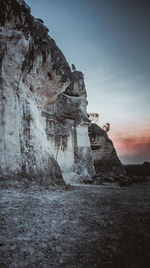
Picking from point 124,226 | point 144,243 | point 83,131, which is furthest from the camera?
point 83,131

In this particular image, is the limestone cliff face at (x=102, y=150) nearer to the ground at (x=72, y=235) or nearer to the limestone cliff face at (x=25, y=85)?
the limestone cliff face at (x=25, y=85)

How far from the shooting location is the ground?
4.06ft

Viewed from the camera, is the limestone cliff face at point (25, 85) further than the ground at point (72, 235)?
Yes

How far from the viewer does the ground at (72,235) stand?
48.7 inches

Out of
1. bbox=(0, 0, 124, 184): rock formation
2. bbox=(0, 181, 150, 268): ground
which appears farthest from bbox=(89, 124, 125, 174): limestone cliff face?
bbox=(0, 181, 150, 268): ground

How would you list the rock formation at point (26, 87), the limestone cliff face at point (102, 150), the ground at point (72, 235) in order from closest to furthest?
the ground at point (72, 235) → the rock formation at point (26, 87) → the limestone cliff face at point (102, 150)

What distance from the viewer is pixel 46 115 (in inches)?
396

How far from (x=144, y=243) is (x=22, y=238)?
4.33 ft

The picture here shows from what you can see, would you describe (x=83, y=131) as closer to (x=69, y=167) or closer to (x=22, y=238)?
(x=69, y=167)

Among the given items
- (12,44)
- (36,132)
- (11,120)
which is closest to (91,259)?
(11,120)

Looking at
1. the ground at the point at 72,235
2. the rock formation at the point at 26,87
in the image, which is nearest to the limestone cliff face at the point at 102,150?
the rock formation at the point at 26,87

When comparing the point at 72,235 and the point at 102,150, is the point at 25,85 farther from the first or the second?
the point at 102,150

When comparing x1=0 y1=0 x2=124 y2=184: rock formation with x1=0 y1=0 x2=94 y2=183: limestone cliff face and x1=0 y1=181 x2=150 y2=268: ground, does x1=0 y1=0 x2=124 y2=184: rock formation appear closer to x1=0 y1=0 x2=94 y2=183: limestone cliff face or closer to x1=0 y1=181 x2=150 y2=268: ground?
x1=0 y1=0 x2=94 y2=183: limestone cliff face

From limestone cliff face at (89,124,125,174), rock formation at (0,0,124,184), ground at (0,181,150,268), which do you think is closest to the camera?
ground at (0,181,150,268)
